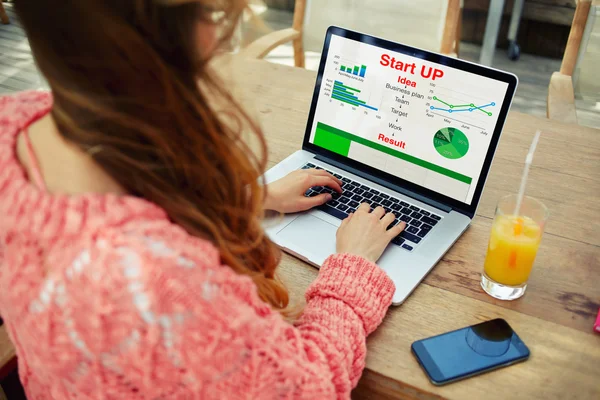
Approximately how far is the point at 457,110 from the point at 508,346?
0.40 meters

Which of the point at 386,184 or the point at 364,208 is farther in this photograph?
the point at 386,184

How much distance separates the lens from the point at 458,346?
30.0 inches

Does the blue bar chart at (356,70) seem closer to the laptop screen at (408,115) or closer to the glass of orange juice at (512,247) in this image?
the laptop screen at (408,115)

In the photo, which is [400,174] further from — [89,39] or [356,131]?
[89,39]

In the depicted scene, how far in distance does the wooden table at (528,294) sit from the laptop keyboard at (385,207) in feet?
0.21

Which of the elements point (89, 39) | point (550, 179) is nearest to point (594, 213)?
point (550, 179)

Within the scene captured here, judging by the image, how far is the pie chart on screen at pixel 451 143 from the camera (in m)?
0.97

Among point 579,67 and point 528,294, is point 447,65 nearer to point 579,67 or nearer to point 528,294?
point 528,294

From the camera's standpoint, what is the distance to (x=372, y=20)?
6.44 feet

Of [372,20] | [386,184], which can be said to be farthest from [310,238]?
[372,20]

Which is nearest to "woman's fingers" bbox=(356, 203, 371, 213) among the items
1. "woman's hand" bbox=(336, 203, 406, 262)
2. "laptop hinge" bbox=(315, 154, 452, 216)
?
"woman's hand" bbox=(336, 203, 406, 262)

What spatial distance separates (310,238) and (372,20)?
1246mm

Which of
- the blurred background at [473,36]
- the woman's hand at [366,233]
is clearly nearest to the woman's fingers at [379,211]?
the woman's hand at [366,233]

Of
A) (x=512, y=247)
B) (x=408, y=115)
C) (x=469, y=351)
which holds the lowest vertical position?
(x=469, y=351)
